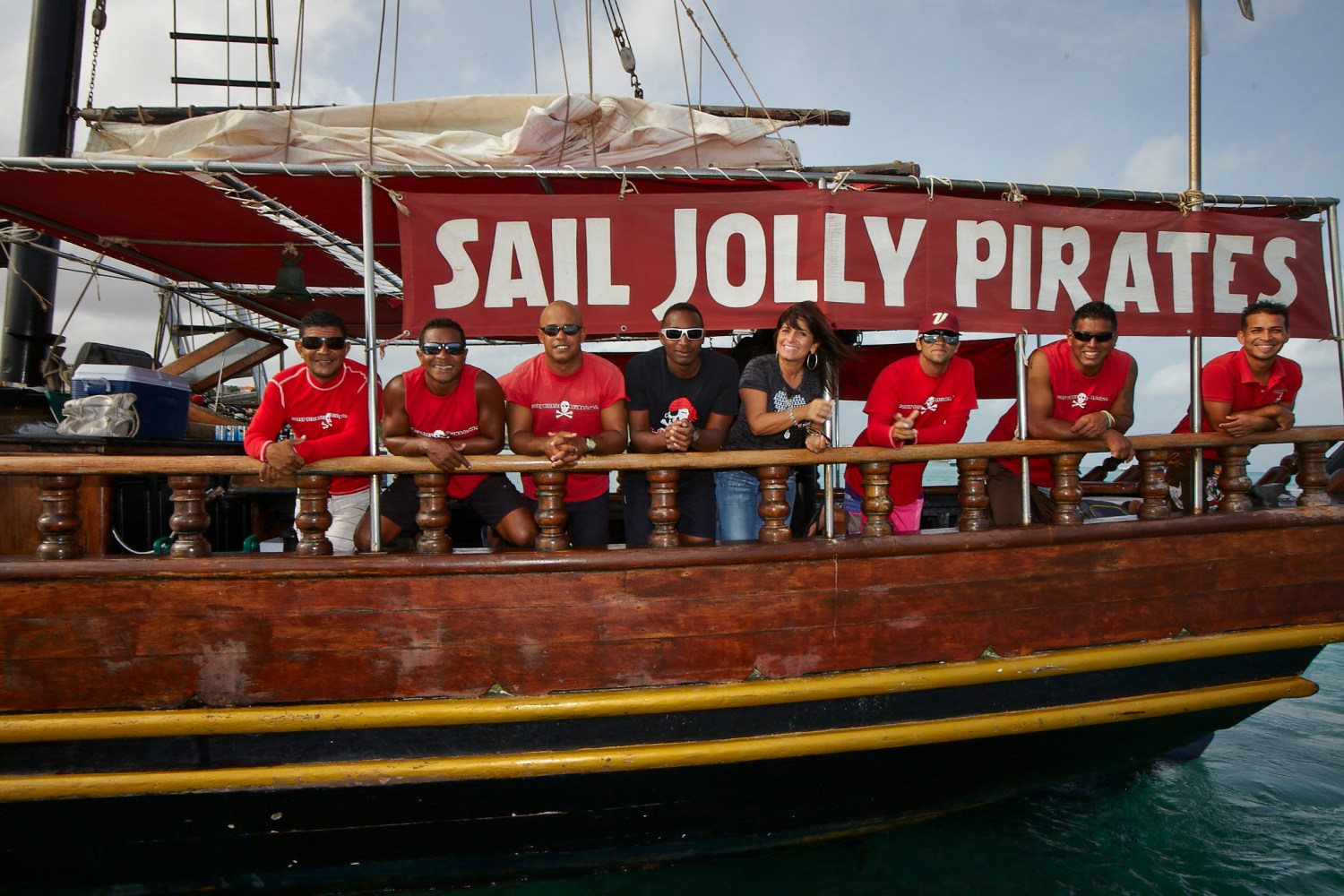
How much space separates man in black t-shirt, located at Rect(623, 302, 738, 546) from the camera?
314 cm

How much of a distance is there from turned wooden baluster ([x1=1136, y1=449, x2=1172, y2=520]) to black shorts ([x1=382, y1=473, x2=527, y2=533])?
2.66m

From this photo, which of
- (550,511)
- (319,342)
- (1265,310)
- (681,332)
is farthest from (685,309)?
(1265,310)

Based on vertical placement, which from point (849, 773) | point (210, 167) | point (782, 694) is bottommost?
point (849, 773)

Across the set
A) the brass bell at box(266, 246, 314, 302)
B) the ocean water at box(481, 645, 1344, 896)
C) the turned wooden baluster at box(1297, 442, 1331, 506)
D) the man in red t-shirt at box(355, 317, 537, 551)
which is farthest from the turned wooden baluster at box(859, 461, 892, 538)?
the brass bell at box(266, 246, 314, 302)

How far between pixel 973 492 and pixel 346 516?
2.69m

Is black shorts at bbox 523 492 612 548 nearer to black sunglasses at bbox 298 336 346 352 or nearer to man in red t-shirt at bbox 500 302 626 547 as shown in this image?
man in red t-shirt at bbox 500 302 626 547

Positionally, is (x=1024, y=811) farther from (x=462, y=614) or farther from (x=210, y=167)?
(x=210, y=167)

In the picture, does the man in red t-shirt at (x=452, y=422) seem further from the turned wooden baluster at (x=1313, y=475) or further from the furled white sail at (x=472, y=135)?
the turned wooden baluster at (x=1313, y=475)

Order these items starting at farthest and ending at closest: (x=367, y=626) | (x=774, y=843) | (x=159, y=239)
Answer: (x=159, y=239)
(x=774, y=843)
(x=367, y=626)

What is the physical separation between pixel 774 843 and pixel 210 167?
142 inches

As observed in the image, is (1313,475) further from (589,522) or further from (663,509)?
(589,522)

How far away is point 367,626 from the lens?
Result: 8.60 feet

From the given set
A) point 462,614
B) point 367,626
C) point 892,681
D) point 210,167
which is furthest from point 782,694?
point 210,167

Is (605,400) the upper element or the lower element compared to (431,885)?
upper
